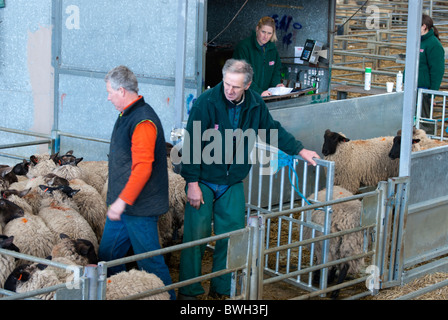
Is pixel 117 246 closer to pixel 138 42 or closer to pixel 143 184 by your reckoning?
pixel 143 184

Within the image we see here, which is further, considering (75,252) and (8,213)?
(8,213)

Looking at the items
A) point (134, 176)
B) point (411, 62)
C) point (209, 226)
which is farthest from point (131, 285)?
point (411, 62)

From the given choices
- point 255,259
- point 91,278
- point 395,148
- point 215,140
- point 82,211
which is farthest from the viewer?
point 395,148

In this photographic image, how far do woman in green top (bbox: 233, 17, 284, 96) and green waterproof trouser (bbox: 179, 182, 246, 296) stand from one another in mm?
2936

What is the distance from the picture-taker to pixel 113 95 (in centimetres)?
455

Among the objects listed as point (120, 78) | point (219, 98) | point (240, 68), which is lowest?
point (219, 98)

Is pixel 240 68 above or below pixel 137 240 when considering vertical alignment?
above

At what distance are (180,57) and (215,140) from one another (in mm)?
1891

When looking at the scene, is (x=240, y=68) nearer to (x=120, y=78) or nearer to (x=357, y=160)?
(x=120, y=78)

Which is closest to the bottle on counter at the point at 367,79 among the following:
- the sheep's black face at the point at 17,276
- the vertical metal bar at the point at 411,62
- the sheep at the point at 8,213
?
the vertical metal bar at the point at 411,62

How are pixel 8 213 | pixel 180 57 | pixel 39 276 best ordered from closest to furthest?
pixel 39 276, pixel 8 213, pixel 180 57

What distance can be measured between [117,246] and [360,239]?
2.06 m

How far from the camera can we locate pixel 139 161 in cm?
446
